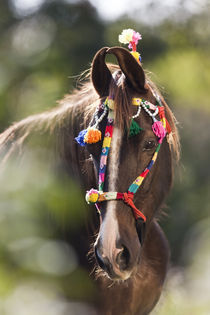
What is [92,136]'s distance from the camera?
286cm

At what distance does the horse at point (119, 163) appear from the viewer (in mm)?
2703

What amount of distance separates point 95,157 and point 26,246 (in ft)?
5.32

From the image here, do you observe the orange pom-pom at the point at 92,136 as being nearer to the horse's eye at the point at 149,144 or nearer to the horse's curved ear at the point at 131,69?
the horse's eye at the point at 149,144

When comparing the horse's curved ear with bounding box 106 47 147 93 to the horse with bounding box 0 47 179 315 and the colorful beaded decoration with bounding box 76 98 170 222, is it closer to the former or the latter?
the horse with bounding box 0 47 179 315

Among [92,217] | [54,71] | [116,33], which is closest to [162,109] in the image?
[92,217]

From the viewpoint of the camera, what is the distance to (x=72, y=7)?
4973mm

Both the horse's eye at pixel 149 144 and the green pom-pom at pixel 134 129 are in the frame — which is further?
the horse's eye at pixel 149 144

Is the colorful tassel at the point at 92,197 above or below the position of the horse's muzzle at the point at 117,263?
above

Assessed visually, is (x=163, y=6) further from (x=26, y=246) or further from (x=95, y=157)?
(x=26, y=246)

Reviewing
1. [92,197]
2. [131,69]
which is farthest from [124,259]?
[131,69]

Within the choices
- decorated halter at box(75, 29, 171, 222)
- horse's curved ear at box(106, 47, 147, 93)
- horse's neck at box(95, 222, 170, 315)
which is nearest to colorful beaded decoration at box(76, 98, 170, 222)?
decorated halter at box(75, 29, 171, 222)

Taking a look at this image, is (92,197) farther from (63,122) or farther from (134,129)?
(63,122)

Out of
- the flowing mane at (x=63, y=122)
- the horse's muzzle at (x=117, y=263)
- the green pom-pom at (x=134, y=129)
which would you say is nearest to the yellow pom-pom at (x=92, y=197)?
the horse's muzzle at (x=117, y=263)

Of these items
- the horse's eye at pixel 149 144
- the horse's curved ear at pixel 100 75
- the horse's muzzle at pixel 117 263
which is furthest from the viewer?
the horse's curved ear at pixel 100 75
